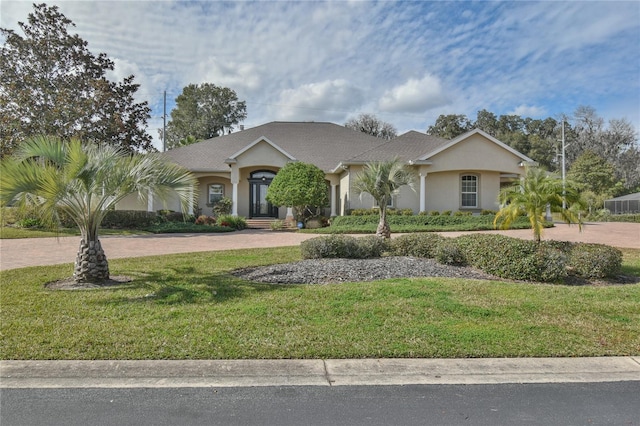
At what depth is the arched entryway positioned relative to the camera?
2695 cm

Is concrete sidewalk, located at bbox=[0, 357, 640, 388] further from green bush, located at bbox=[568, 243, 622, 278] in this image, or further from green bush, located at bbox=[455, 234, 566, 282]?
green bush, located at bbox=[568, 243, 622, 278]

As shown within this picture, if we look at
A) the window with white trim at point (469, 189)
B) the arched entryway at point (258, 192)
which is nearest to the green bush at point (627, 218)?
the window with white trim at point (469, 189)

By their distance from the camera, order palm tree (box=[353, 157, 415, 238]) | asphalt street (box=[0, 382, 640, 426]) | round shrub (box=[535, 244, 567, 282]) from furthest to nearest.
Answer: palm tree (box=[353, 157, 415, 238]), round shrub (box=[535, 244, 567, 282]), asphalt street (box=[0, 382, 640, 426])

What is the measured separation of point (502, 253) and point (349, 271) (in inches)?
130

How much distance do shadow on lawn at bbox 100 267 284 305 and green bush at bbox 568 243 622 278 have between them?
6.38 m

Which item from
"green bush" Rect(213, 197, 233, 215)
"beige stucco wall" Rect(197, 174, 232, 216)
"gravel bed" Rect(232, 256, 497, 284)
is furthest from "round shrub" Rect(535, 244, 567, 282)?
"beige stucco wall" Rect(197, 174, 232, 216)

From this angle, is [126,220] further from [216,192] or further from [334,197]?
[334,197]

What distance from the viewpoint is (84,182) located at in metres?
7.02

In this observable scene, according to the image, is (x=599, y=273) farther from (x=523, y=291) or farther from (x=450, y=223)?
(x=450, y=223)

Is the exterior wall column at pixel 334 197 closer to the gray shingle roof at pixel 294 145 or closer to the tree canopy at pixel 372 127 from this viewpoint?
the gray shingle roof at pixel 294 145

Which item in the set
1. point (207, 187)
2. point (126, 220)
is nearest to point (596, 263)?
point (126, 220)

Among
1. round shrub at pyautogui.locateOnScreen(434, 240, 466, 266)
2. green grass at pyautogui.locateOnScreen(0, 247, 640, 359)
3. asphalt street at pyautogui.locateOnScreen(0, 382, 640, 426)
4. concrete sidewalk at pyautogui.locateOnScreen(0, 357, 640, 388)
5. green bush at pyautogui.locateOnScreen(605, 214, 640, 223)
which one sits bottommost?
asphalt street at pyautogui.locateOnScreen(0, 382, 640, 426)

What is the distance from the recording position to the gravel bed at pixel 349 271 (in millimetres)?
7998

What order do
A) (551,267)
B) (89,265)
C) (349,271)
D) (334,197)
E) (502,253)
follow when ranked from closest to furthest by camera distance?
1. (89,265)
2. (551,267)
3. (349,271)
4. (502,253)
5. (334,197)
